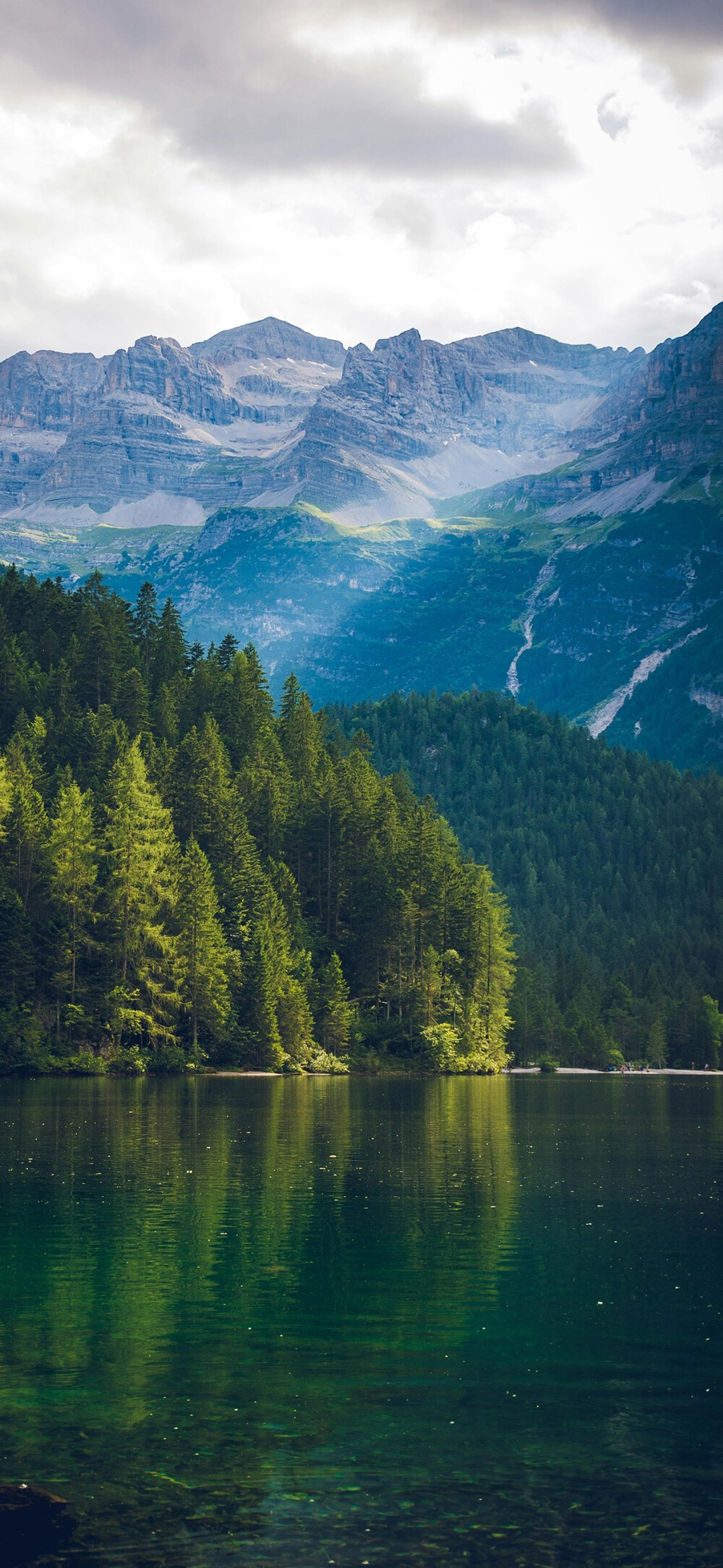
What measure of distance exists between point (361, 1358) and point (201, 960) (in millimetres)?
106811

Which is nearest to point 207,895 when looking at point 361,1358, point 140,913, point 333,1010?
point 140,913

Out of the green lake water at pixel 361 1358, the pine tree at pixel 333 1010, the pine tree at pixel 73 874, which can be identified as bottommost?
the green lake water at pixel 361 1358

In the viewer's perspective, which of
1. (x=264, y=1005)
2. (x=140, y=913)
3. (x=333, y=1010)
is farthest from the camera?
(x=333, y=1010)

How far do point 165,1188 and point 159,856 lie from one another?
284 feet

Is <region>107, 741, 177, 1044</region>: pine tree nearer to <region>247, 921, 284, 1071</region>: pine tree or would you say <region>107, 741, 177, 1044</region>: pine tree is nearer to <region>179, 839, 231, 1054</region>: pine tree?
<region>179, 839, 231, 1054</region>: pine tree

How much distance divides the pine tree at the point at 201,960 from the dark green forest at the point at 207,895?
0.21 meters

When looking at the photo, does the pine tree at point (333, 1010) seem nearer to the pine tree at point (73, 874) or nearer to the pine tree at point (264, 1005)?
the pine tree at point (264, 1005)

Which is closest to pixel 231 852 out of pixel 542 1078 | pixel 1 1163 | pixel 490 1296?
pixel 542 1078

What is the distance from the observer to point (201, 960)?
134000 millimetres

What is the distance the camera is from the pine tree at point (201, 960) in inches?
5266

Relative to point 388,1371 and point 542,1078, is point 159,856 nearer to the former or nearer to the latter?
point 542,1078

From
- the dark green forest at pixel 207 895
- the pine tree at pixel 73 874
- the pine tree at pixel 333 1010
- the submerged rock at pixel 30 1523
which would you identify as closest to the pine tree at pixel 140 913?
the dark green forest at pixel 207 895

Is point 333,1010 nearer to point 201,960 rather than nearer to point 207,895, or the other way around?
point 201,960

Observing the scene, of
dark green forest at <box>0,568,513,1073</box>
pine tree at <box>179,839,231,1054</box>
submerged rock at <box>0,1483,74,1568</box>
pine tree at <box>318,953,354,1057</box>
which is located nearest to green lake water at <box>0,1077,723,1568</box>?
submerged rock at <box>0,1483,74,1568</box>
